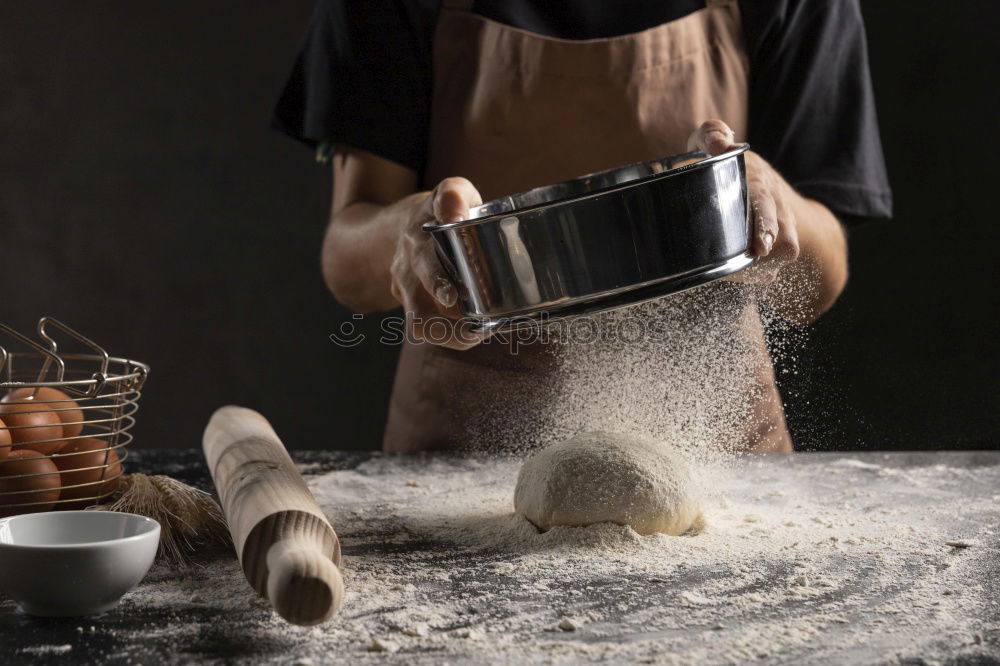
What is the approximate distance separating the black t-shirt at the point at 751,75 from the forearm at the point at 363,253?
14cm

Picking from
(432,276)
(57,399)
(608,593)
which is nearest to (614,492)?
(608,593)

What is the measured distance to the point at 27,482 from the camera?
42.4 inches

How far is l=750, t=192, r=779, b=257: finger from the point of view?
100 centimetres

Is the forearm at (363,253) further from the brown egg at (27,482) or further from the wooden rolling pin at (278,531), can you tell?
the brown egg at (27,482)

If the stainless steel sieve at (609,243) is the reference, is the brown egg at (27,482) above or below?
below

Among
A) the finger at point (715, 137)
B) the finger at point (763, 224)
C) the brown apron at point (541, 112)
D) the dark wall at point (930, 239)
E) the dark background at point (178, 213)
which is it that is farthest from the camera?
the dark background at point (178, 213)

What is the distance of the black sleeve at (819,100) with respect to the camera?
164cm

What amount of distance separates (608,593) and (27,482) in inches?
26.4

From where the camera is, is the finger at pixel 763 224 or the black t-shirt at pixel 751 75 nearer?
the finger at pixel 763 224

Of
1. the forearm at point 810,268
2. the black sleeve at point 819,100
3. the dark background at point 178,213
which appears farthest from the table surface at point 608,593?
the dark background at point 178,213

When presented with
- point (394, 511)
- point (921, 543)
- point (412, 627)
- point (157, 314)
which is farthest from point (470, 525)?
point (157, 314)

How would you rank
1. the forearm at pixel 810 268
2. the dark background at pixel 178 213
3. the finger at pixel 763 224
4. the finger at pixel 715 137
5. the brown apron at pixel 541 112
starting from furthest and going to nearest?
the dark background at pixel 178 213 < the brown apron at pixel 541 112 < the forearm at pixel 810 268 < the finger at pixel 715 137 < the finger at pixel 763 224

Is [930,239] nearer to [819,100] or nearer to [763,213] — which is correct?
[819,100]

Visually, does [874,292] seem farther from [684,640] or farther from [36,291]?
[36,291]
